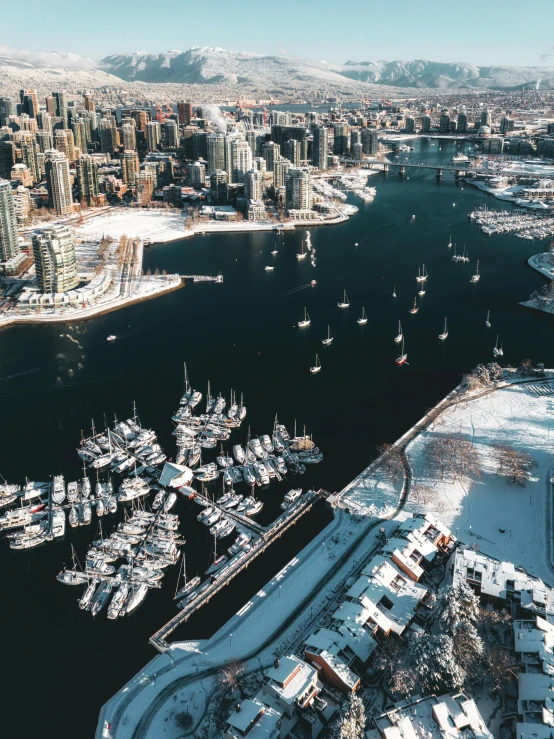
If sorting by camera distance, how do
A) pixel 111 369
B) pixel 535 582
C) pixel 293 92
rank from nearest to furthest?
pixel 535 582, pixel 111 369, pixel 293 92

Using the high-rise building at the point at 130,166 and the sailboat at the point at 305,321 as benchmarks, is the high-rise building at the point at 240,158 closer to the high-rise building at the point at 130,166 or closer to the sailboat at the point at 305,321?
the high-rise building at the point at 130,166

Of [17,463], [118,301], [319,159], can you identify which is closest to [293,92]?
[319,159]

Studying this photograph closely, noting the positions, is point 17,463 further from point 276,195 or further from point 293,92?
point 293,92

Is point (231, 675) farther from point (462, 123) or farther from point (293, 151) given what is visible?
point (462, 123)

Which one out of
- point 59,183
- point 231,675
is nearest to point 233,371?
point 231,675

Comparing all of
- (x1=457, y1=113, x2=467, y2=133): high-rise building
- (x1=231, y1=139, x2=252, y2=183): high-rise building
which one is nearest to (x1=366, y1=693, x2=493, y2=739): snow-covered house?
(x1=231, y1=139, x2=252, y2=183): high-rise building

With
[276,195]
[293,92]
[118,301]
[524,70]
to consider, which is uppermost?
[524,70]
